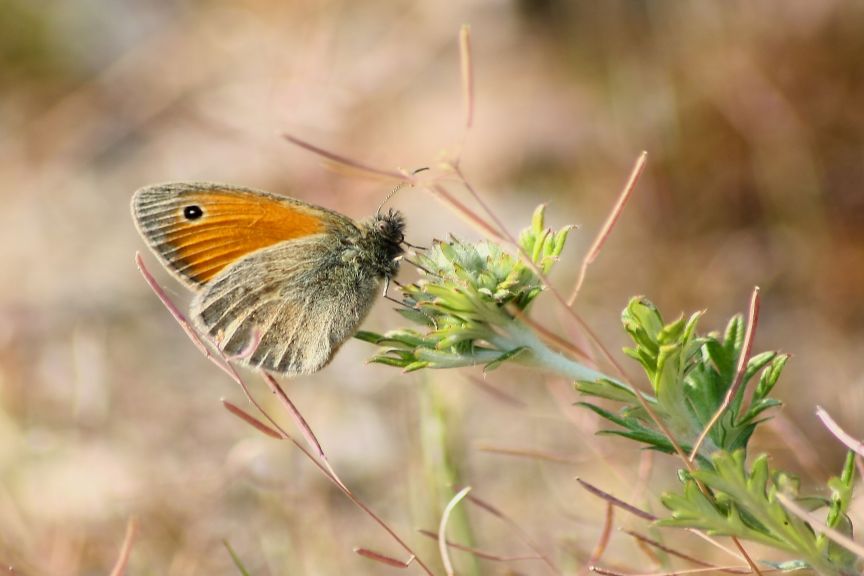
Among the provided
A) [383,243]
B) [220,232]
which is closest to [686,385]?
[383,243]

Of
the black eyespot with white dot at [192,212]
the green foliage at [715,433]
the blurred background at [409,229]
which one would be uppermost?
the green foliage at [715,433]

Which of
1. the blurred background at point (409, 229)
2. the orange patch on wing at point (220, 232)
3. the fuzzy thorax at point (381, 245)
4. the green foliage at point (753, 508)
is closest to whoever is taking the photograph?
the green foliage at point (753, 508)

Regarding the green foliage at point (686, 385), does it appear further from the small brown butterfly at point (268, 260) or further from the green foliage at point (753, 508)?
the small brown butterfly at point (268, 260)

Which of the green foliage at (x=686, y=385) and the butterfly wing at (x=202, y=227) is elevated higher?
the green foliage at (x=686, y=385)

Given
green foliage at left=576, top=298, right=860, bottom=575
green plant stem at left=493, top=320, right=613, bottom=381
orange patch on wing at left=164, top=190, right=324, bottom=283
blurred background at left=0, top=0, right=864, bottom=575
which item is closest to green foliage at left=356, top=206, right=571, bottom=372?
green plant stem at left=493, top=320, right=613, bottom=381

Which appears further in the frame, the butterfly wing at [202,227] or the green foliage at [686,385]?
the butterfly wing at [202,227]

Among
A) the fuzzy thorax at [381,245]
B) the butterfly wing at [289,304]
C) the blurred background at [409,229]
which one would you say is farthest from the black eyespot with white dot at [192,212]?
the blurred background at [409,229]
